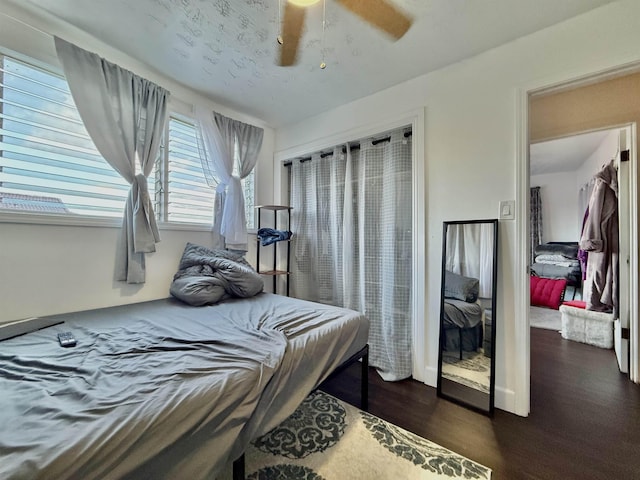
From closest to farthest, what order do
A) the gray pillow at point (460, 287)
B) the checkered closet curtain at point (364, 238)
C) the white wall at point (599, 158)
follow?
the gray pillow at point (460, 287)
the checkered closet curtain at point (364, 238)
the white wall at point (599, 158)

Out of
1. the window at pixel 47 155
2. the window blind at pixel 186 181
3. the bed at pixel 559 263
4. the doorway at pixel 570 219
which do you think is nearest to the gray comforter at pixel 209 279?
the window blind at pixel 186 181

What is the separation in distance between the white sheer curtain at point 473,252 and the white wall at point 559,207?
5123mm

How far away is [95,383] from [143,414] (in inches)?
12.7

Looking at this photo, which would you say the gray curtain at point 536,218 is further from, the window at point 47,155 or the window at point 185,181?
the window at point 47,155

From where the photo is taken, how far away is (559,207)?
5.60 m

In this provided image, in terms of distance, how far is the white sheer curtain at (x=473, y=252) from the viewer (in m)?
1.93

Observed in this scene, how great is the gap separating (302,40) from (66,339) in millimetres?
2228

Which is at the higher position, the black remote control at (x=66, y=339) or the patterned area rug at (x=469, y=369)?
the black remote control at (x=66, y=339)

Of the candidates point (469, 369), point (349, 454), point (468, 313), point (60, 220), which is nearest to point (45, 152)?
point (60, 220)

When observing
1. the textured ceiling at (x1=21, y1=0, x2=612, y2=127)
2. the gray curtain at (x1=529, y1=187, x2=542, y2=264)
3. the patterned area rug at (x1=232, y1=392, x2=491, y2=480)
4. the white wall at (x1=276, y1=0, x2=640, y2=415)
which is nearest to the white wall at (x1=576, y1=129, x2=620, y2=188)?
the gray curtain at (x1=529, y1=187, x2=542, y2=264)

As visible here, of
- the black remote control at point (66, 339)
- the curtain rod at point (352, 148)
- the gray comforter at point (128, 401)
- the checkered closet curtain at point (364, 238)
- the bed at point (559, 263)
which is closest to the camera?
the gray comforter at point (128, 401)

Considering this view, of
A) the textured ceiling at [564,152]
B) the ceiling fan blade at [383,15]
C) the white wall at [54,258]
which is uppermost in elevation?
the textured ceiling at [564,152]

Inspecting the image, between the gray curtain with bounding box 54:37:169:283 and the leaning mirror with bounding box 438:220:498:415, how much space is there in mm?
2385

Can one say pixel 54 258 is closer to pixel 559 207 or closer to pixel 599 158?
pixel 599 158
